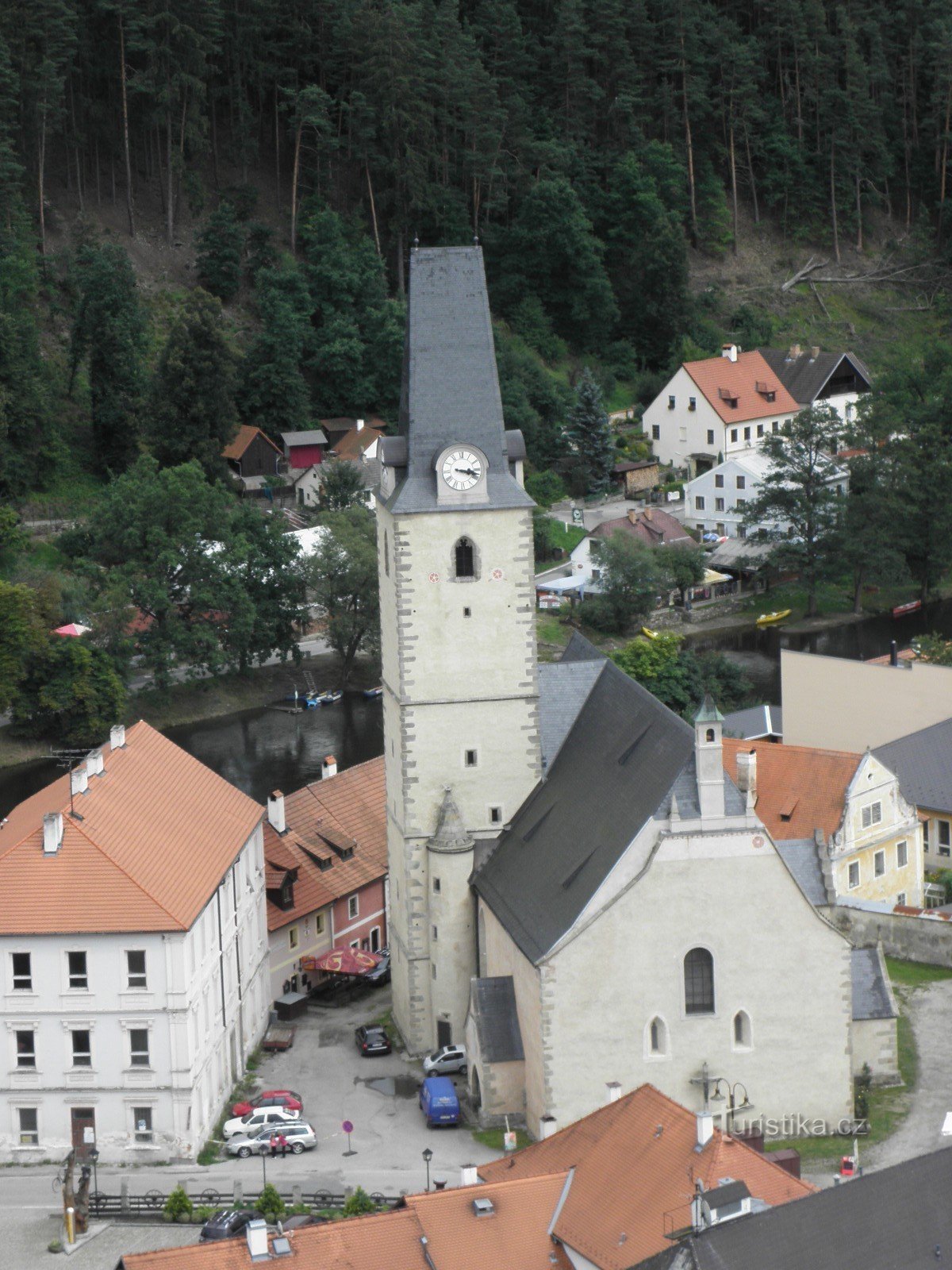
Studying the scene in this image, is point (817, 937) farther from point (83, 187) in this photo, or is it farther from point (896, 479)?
point (83, 187)

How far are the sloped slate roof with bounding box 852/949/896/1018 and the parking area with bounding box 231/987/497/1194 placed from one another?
9938 mm

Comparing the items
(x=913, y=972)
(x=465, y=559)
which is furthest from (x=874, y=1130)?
(x=465, y=559)

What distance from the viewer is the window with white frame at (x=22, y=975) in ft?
180

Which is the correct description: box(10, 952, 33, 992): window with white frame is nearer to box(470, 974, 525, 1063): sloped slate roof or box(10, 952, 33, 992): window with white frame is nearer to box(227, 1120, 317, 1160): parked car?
box(227, 1120, 317, 1160): parked car

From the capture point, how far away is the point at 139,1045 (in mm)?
55250

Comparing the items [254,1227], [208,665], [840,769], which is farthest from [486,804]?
[208,665]

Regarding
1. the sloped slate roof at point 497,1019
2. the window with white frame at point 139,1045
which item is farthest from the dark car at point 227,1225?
the sloped slate roof at point 497,1019

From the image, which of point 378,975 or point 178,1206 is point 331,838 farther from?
point 178,1206

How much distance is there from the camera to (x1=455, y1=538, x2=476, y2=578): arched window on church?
192 feet

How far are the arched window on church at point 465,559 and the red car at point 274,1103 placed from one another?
1344 centimetres

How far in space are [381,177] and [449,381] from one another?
3352 inches

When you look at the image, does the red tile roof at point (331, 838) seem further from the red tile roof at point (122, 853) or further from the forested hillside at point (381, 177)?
the forested hillside at point (381, 177)

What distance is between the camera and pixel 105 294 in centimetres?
11700

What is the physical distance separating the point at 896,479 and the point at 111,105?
5053 centimetres
